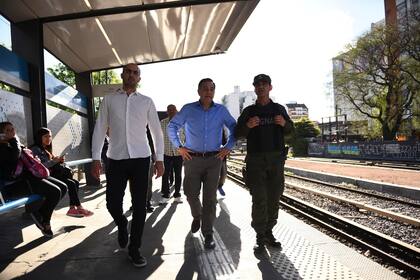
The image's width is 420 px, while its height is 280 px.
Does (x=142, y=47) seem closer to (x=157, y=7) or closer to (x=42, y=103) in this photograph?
(x=157, y=7)

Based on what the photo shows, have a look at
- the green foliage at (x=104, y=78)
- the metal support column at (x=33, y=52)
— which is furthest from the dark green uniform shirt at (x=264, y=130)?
the green foliage at (x=104, y=78)

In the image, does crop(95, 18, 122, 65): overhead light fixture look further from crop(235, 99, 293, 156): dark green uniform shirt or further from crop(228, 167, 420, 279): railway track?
crop(228, 167, 420, 279): railway track

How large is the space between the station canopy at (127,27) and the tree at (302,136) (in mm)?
37795

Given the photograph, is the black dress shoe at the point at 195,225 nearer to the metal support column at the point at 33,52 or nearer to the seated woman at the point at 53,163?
the seated woman at the point at 53,163

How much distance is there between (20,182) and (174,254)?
7.39ft

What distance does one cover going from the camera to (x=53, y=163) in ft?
21.5

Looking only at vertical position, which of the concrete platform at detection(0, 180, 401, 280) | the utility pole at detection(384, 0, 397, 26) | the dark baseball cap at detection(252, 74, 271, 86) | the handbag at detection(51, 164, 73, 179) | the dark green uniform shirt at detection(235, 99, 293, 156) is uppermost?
the utility pole at detection(384, 0, 397, 26)

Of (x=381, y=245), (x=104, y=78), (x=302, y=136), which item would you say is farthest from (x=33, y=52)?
(x=302, y=136)

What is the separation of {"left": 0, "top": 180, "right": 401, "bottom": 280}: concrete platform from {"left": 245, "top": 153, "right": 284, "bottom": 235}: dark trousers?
368 millimetres

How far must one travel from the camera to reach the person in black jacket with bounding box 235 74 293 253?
5051mm

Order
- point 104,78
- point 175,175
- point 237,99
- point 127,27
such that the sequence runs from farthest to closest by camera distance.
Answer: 1. point 237,99
2. point 104,78
3. point 175,175
4. point 127,27

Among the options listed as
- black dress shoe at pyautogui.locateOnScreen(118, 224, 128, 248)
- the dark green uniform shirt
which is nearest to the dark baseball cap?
the dark green uniform shirt

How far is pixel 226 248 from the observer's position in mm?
5074

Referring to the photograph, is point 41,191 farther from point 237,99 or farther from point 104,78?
Result: point 237,99
